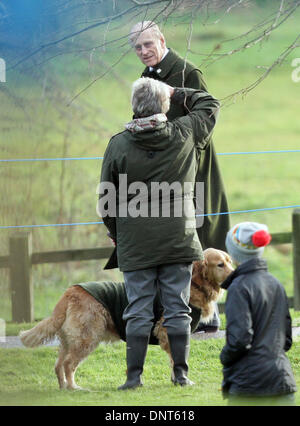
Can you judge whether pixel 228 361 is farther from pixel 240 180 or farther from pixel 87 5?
pixel 240 180

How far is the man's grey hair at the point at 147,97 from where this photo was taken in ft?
11.1

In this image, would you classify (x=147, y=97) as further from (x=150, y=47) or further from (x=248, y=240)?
(x=248, y=240)

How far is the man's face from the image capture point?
13.1ft

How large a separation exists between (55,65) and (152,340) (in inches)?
149

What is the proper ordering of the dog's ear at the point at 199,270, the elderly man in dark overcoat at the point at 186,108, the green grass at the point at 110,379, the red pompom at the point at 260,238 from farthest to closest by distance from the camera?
the elderly man in dark overcoat at the point at 186,108
the dog's ear at the point at 199,270
the green grass at the point at 110,379
the red pompom at the point at 260,238

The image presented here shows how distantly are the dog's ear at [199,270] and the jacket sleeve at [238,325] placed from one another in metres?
1.13

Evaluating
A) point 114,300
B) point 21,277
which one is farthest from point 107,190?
point 21,277

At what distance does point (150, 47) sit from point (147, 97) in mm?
727

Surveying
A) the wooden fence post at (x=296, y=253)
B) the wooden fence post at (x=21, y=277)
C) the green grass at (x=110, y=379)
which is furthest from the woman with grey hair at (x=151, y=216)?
the wooden fence post at (x=296, y=253)

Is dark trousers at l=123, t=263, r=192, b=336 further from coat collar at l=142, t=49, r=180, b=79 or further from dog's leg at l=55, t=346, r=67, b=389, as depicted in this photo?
coat collar at l=142, t=49, r=180, b=79

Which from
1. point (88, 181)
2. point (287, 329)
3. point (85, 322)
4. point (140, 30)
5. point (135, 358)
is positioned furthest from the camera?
point (88, 181)

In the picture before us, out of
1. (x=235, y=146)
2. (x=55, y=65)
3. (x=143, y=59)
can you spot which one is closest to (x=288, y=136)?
(x=235, y=146)

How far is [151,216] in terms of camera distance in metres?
3.42

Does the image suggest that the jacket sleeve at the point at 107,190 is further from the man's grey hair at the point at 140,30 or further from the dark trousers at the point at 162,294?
the man's grey hair at the point at 140,30
